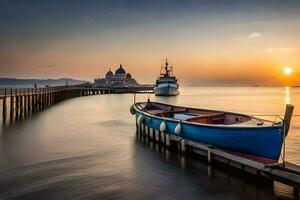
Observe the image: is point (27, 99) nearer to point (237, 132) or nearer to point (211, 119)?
point (211, 119)

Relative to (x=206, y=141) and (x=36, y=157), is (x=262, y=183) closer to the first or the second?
(x=206, y=141)

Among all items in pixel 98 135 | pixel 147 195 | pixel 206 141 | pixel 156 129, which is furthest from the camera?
pixel 98 135

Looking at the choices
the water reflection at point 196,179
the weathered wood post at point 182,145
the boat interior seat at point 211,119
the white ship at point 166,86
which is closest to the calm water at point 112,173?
the water reflection at point 196,179

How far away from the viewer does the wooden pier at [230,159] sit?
33.6 ft

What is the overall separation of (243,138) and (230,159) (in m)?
1.24

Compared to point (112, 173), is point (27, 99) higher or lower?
higher

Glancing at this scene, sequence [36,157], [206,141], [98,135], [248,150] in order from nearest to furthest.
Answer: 1. [248,150]
2. [206,141]
3. [36,157]
4. [98,135]

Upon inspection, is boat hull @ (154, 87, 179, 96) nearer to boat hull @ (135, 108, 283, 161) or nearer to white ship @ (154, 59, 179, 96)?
white ship @ (154, 59, 179, 96)

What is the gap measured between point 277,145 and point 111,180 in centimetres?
716

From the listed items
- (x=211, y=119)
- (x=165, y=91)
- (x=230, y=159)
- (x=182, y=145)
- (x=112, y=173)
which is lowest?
(x=112, y=173)

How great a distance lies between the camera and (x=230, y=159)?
1299 cm

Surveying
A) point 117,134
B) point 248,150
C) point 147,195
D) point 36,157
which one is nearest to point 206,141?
point 248,150

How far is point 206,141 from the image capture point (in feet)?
50.8

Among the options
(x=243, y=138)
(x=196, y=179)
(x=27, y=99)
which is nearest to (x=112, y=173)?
(x=196, y=179)
